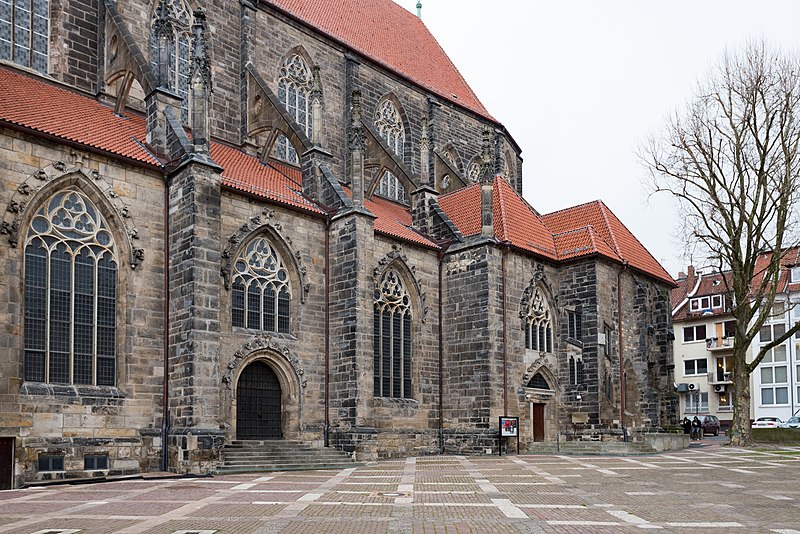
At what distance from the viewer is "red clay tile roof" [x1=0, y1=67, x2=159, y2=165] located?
57.9 feet

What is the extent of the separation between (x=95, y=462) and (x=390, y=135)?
19289 mm

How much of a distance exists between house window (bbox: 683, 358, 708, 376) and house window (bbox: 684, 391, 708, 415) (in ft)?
4.71

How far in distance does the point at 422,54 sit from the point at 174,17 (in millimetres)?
15758

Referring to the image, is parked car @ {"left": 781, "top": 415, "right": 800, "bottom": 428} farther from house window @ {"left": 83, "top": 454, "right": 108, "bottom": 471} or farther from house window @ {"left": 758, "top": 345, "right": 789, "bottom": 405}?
house window @ {"left": 83, "top": 454, "right": 108, "bottom": 471}

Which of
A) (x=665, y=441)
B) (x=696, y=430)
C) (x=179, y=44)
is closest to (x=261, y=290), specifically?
(x=179, y=44)

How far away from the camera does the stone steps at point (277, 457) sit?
757 inches

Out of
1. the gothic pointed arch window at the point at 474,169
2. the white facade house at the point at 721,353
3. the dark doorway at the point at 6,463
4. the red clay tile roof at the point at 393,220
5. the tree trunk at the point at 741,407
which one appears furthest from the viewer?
the white facade house at the point at 721,353

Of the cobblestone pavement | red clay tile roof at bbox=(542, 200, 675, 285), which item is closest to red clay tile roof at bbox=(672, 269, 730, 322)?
red clay tile roof at bbox=(542, 200, 675, 285)

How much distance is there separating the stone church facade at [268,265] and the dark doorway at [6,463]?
0.14 feet

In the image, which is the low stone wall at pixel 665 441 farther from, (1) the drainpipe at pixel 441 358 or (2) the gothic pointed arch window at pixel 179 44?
(2) the gothic pointed arch window at pixel 179 44

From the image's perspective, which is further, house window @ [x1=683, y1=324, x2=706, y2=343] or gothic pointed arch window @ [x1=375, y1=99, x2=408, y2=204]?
house window @ [x1=683, y1=324, x2=706, y2=343]

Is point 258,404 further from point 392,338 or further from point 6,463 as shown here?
point 6,463

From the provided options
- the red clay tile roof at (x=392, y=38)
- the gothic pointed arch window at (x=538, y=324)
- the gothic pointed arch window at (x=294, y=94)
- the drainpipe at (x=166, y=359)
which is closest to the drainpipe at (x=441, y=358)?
the gothic pointed arch window at (x=538, y=324)

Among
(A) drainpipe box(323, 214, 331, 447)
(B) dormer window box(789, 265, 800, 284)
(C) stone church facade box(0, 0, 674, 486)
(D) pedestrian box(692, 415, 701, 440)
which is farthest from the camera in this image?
(B) dormer window box(789, 265, 800, 284)
